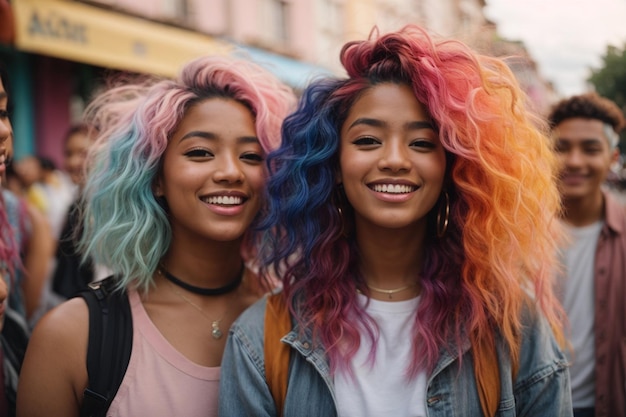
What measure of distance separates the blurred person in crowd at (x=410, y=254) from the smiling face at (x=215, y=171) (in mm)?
122

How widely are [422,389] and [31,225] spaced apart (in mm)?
2273

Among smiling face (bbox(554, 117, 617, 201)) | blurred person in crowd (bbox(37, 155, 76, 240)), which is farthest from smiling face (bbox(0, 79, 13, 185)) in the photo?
blurred person in crowd (bbox(37, 155, 76, 240))

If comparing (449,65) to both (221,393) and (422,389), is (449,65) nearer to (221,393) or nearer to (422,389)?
(422,389)

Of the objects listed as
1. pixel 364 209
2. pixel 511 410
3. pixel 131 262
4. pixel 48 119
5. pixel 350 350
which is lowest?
pixel 511 410

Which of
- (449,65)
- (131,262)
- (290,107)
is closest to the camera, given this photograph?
(449,65)

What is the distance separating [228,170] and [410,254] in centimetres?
70

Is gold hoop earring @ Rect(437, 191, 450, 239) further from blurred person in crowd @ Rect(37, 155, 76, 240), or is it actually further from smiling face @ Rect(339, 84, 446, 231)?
blurred person in crowd @ Rect(37, 155, 76, 240)

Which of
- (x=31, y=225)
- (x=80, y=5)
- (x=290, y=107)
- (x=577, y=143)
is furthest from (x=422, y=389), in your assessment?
(x=80, y=5)

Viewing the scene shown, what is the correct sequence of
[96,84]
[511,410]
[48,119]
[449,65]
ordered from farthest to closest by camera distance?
1. [96,84]
2. [48,119]
3. [449,65]
4. [511,410]

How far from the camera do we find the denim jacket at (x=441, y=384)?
186cm

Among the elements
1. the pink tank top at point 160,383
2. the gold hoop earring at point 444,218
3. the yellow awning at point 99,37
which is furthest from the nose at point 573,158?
the yellow awning at point 99,37

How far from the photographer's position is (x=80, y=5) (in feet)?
27.5

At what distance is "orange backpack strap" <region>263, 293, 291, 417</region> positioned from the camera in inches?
75.5

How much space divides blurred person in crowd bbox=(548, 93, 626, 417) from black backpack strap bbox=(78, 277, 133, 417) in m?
1.86
